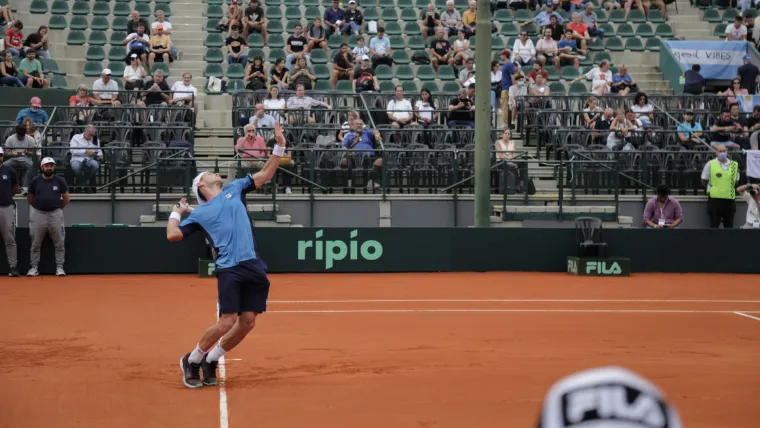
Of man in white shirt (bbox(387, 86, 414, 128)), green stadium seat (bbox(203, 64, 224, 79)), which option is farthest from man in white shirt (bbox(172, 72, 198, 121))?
man in white shirt (bbox(387, 86, 414, 128))

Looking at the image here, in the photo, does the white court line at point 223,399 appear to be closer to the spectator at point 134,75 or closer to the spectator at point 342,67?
the spectator at point 134,75

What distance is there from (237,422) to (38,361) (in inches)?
Result: 145

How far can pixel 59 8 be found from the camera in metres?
29.7

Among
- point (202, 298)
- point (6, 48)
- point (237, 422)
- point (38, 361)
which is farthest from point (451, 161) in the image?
point (237, 422)

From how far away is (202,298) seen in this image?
16.4 meters

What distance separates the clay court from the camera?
8336mm

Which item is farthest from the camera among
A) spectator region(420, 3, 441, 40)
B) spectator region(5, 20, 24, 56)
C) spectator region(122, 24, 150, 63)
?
spectator region(420, 3, 441, 40)

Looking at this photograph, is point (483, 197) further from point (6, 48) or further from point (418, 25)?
point (6, 48)

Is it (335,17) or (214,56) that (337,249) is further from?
(335,17)

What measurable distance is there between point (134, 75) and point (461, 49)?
8619 millimetres

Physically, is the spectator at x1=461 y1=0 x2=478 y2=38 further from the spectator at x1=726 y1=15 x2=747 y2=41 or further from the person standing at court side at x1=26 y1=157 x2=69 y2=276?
the person standing at court side at x1=26 y1=157 x2=69 y2=276

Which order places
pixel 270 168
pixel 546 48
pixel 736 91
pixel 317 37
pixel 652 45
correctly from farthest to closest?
1. pixel 652 45
2. pixel 546 48
3. pixel 317 37
4. pixel 736 91
5. pixel 270 168

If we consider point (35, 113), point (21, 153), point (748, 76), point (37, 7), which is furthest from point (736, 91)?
point (37, 7)

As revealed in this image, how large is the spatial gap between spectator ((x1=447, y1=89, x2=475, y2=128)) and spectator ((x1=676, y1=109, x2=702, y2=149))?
15.7 ft
